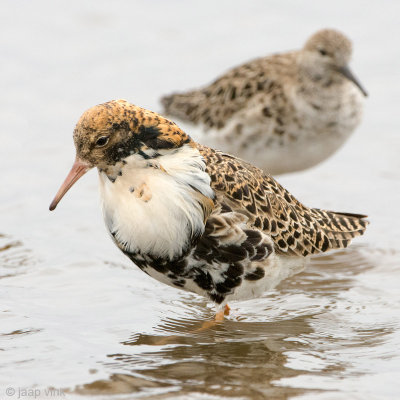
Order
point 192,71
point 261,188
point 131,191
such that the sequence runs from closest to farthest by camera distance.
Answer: point 131,191 → point 261,188 → point 192,71

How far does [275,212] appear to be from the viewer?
937 centimetres

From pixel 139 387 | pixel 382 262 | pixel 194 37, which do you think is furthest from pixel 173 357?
pixel 194 37

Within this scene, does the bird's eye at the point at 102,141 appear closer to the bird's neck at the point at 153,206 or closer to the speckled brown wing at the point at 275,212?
the bird's neck at the point at 153,206

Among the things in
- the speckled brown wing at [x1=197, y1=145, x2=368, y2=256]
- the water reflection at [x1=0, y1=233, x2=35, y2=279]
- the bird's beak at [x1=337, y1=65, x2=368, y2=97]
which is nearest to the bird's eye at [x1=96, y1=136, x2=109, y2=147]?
the speckled brown wing at [x1=197, y1=145, x2=368, y2=256]

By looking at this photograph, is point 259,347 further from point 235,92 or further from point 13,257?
point 235,92

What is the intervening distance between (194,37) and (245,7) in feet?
6.04

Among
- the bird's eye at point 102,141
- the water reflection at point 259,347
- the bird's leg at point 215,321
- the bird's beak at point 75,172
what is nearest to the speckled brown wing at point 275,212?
the water reflection at point 259,347

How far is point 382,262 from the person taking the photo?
11258 mm

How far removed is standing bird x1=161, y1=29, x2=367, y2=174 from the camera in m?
13.7

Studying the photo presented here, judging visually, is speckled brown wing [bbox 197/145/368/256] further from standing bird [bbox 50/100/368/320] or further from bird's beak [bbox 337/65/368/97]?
bird's beak [bbox 337/65/368/97]

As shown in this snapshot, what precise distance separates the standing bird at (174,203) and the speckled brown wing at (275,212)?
18mm

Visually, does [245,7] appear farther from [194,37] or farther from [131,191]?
[131,191]

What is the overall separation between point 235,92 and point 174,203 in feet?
19.7

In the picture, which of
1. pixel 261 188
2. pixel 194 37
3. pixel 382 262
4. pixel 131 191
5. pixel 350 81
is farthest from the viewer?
pixel 194 37
